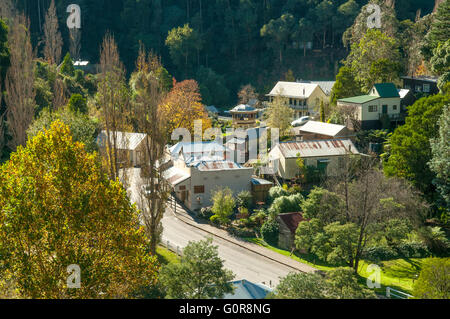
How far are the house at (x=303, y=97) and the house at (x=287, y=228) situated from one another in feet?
94.1

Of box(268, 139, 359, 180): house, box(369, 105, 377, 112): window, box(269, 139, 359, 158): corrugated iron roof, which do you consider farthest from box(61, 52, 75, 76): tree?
box(369, 105, 377, 112): window

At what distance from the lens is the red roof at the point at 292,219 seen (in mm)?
32750

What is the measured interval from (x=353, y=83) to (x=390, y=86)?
17.9 ft

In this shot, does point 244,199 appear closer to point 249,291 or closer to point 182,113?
point 249,291

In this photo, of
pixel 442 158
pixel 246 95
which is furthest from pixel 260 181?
pixel 246 95

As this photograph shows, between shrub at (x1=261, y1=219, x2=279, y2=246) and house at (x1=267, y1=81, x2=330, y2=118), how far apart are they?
1144 inches

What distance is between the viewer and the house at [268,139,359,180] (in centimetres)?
4100

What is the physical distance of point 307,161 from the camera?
4116 cm

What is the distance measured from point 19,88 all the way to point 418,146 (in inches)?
1110

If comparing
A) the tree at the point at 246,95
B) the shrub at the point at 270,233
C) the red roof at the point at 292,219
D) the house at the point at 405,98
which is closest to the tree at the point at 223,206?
the shrub at the point at 270,233

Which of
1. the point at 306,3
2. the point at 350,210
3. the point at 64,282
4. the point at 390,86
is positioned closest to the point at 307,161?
the point at 350,210

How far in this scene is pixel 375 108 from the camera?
155 ft

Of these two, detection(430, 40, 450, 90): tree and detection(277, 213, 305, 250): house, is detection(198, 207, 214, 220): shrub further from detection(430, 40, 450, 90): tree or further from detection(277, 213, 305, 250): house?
detection(430, 40, 450, 90): tree
